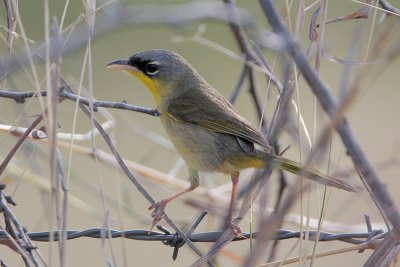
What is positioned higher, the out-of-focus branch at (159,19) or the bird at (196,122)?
the bird at (196,122)

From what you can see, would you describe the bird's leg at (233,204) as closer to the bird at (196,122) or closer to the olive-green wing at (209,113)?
the bird at (196,122)

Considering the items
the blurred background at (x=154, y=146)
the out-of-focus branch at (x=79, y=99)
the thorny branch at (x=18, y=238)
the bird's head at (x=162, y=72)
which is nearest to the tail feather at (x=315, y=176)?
the blurred background at (x=154, y=146)

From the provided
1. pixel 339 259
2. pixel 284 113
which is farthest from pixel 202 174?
pixel 339 259

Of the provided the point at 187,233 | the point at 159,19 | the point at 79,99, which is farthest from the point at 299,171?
the point at 159,19

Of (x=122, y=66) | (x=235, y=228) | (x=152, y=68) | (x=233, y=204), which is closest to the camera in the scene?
(x=235, y=228)

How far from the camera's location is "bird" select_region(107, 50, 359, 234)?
13.4ft

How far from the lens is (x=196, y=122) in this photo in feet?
14.0

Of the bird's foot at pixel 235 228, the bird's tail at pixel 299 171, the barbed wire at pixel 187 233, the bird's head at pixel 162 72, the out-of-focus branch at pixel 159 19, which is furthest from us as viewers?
the bird's head at pixel 162 72

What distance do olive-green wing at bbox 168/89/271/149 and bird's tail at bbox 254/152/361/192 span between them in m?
0.17

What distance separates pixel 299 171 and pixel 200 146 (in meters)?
1.00

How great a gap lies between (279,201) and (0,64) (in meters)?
2.18

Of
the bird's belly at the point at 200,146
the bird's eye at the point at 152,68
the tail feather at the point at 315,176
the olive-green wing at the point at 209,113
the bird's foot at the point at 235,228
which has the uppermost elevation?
the bird's eye at the point at 152,68

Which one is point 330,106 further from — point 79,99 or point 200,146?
point 200,146

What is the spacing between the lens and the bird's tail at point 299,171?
9.32ft
